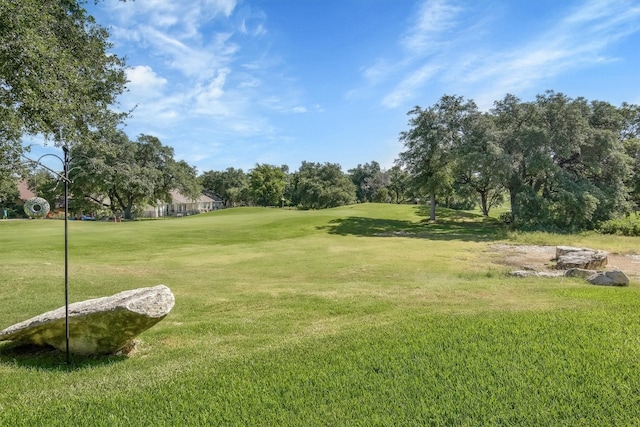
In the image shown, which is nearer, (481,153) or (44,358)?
(44,358)

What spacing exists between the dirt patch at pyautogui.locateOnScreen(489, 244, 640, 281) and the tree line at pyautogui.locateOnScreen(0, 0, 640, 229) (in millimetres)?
7974

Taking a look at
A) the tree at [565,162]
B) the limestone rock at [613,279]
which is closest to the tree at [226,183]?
the tree at [565,162]

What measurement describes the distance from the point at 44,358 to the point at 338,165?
193ft

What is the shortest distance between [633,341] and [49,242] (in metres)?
20.7

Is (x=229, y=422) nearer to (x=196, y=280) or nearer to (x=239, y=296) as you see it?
(x=239, y=296)

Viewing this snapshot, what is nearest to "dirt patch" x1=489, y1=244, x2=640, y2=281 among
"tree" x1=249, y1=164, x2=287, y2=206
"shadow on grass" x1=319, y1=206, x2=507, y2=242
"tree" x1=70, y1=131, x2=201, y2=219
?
"shadow on grass" x1=319, y1=206, x2=507, y2=242

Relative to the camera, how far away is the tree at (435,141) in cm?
3012

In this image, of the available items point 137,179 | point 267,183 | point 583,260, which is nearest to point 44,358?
point 583,260

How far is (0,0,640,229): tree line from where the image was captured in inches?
244

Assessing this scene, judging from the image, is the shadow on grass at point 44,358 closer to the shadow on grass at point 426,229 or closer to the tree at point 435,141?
the shadow on grass at point 426,229

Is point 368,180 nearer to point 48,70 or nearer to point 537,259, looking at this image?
point 537,259

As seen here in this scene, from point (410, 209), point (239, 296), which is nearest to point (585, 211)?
point (410, 209)

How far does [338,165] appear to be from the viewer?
6247 centimetres

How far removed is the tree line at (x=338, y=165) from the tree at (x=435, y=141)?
0.27 feet
